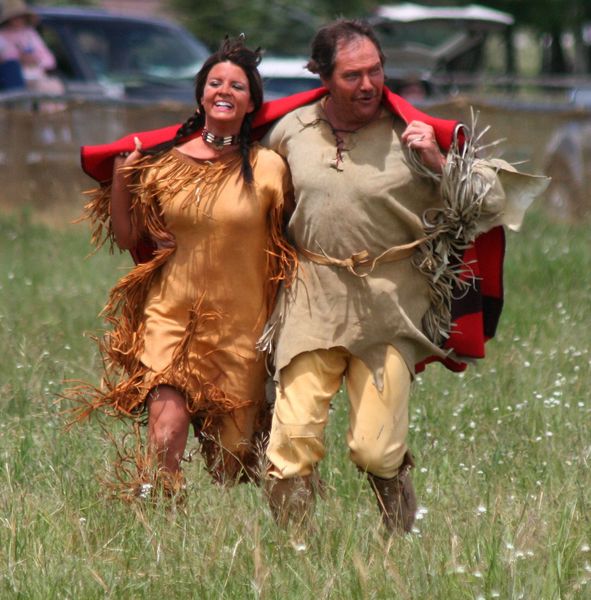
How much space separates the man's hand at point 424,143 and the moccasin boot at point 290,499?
3.63 ft

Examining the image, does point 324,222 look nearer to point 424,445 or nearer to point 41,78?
point 424,445

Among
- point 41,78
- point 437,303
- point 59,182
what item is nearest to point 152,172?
point 437,303

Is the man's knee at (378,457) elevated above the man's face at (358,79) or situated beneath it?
situated beneath

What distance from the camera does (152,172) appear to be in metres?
5.08

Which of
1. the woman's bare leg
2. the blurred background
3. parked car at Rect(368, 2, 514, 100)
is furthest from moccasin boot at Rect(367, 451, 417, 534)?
parked car at Rect(368, 2, 514, 100)

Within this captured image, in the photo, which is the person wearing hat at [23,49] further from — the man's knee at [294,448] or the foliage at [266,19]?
the foliage at [266,19]

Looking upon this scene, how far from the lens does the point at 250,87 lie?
505 centimetres

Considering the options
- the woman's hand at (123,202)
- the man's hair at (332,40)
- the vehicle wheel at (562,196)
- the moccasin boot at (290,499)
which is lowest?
the vehicle wheel at (562,196)

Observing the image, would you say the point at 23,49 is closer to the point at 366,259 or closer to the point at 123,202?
the point at 123,202

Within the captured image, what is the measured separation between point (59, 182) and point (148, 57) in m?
3.15

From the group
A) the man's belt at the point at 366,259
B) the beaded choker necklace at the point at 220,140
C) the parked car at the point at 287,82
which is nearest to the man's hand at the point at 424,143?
the man's belt at the point at 366,259

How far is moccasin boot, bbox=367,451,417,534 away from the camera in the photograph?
497 centimetres

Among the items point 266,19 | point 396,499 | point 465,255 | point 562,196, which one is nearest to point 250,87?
point 465,255

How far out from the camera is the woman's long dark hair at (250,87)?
504 cm
